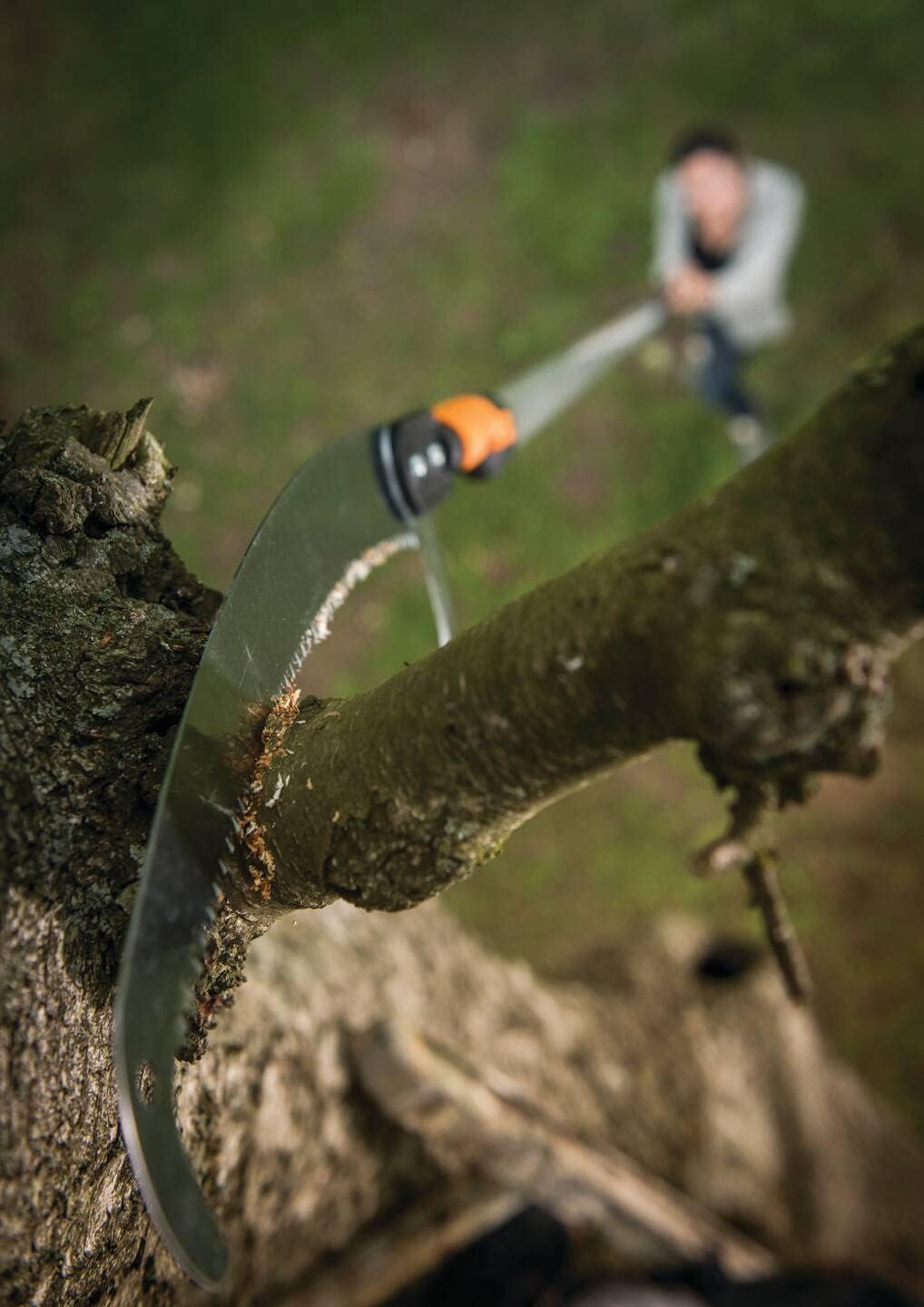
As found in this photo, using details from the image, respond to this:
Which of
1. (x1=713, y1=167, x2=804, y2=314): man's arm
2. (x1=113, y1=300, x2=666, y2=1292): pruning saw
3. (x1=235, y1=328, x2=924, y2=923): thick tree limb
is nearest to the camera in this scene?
(x1=235, y1=328, x2=924, y2=923): thick tree limb

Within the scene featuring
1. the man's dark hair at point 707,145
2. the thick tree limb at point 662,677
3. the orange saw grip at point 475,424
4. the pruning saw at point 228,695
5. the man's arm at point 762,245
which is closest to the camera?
the thick tree limb at point 662,677

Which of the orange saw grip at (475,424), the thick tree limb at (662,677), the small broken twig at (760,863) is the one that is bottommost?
the small broken twig at (760,863)

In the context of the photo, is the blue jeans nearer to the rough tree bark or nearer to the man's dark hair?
the man's dark hair

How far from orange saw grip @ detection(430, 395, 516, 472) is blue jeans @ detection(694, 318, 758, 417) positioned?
2.29 m

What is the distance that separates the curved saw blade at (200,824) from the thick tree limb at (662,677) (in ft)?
0.28

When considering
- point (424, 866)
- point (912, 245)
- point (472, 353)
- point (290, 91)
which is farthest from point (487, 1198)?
point (290, 91)

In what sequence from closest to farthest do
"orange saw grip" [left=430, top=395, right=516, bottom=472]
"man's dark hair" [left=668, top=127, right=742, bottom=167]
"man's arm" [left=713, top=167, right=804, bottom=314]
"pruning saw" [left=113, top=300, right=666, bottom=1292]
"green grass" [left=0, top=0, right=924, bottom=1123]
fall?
"pruning saw" [left=113, top=300, right=666, bottom=1292] < "orange saw grip" [left=430, top=395, right=516, bottom=472] < "man's dark hair" [left=668, top=127, right=742, bottom=167] < "man's arm" [left=713, top=167, right=804, bottom=314] < "green grass" [left=0, top=0, right=924, bottom=1123]

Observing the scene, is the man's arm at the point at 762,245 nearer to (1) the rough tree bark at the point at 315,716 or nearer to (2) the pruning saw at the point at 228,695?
(2) the pruning saw at the point at 228,695

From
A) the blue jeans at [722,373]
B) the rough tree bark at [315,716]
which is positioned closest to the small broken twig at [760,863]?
the rough tree bark at [315,716]

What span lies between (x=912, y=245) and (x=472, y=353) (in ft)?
6.01

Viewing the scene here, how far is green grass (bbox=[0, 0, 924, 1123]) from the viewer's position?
3.25 metres

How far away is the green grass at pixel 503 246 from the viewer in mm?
3250

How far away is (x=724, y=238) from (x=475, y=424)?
87.3 inches

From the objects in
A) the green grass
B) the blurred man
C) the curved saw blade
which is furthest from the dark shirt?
the curved saw blade
